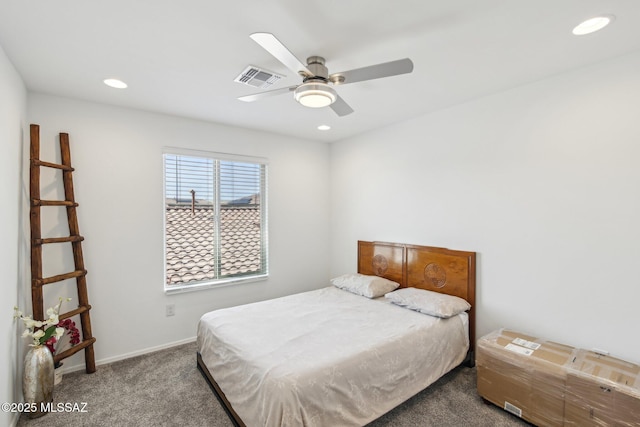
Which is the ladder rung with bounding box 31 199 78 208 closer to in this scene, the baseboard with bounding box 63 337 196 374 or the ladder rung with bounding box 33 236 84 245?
the ladder rung with bounding box 33 236 84 245

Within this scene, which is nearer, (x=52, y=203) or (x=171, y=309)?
(x=52, y=203)

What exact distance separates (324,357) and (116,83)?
8.87ft

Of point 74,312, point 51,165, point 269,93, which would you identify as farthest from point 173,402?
point 269,93

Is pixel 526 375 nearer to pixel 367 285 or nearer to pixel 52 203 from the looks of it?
pixel 367 285

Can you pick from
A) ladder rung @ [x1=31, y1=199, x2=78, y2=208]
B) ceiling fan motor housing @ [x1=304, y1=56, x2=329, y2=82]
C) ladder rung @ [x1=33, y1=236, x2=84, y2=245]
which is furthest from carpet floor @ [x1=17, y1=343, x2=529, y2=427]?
ceiling fan motor housing @ [x1=304, y1=56, x2=329, y2=82]

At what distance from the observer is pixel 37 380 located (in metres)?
2.11

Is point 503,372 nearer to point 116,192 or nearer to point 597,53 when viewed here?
point 597,53

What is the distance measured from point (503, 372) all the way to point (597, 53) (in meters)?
2.33

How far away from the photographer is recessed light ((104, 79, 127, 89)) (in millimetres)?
2353

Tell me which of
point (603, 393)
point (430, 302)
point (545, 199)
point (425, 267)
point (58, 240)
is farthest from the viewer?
point (425, 267)

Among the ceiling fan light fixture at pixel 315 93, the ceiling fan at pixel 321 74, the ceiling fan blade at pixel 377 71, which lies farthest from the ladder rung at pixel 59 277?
the ceiling fan blade at pixel 377 71

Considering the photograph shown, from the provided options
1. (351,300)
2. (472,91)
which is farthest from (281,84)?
(351,300)

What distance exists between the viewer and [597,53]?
1.98 meters

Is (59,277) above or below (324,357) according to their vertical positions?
above
